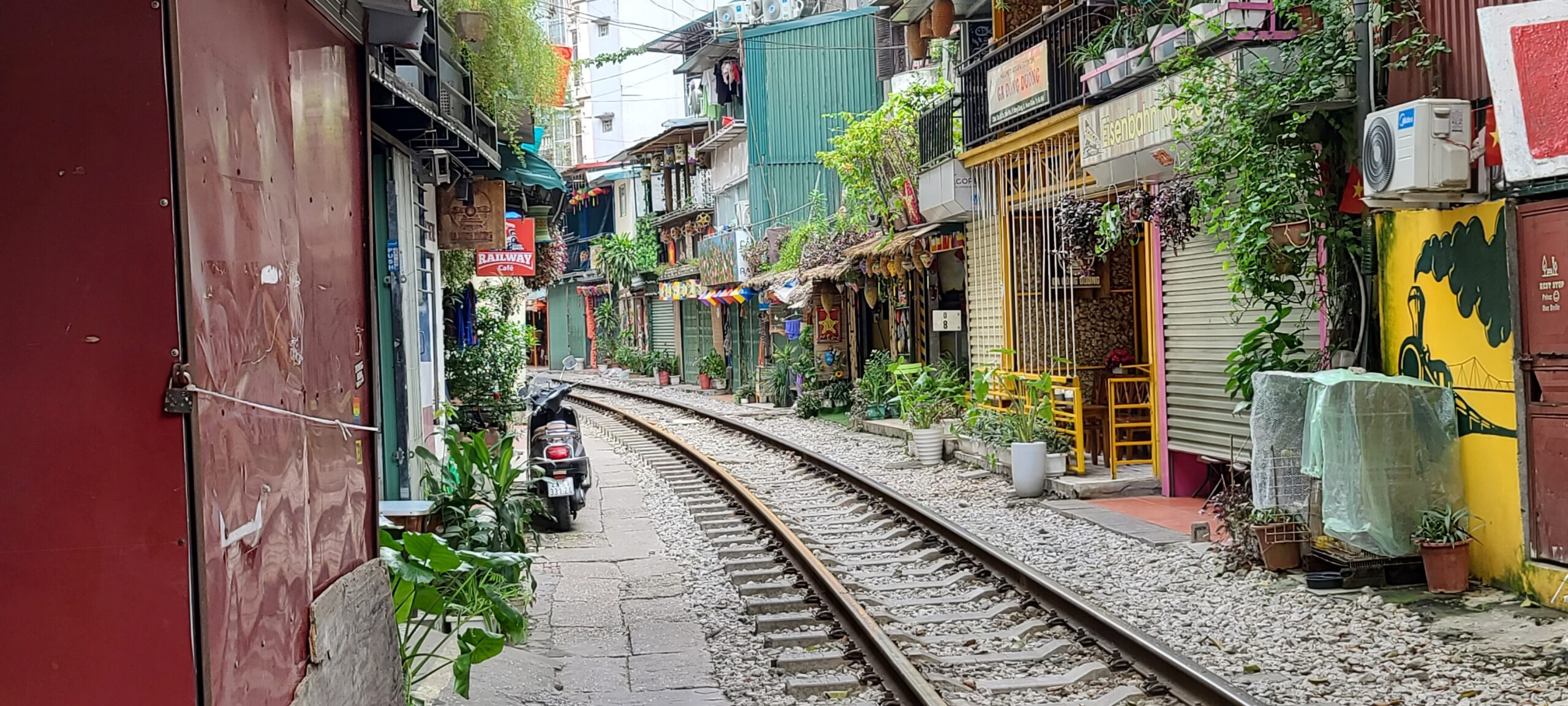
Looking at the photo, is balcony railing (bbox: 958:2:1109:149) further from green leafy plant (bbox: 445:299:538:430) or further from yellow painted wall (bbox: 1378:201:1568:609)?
green leafy plant (bbox: 445:299:538:430)

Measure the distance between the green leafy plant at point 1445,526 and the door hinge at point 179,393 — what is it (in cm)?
709

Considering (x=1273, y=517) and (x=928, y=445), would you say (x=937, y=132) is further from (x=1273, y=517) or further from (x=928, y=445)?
(x=1273, y=517)

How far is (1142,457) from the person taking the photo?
1534 centimetres

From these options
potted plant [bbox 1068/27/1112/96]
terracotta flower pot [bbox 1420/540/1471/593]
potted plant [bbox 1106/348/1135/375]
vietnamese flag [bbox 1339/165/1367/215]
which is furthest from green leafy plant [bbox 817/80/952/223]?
terracotta flower pot [bbox 1420/540/1471/593]

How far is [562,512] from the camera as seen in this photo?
12.5 meters

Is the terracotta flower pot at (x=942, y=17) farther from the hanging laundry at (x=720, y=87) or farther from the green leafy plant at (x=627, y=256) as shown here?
the green leafy plant at (x=627, y=256)

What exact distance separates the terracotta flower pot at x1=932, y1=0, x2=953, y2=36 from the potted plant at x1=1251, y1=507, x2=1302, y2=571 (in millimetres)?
9972

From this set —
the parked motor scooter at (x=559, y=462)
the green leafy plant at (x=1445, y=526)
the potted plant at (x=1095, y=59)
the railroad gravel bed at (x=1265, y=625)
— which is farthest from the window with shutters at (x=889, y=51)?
the green leafy plant at (x=1445, y=526)

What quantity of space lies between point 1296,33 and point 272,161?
7.80 metres

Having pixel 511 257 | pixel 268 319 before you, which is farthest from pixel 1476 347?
pixel 511 257

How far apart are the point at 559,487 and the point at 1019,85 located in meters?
6.86

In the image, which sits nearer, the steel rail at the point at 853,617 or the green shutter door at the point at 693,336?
the steel rail at the point at 853,617

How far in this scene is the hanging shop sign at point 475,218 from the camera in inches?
537

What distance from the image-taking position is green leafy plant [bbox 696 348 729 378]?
119ft
